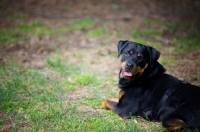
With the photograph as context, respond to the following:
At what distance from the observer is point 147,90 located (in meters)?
4.87

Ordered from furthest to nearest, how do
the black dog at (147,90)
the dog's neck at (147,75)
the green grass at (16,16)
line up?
the green grass at (16,16) → the dog's neck at (147,75) → the black dog at (147,90)

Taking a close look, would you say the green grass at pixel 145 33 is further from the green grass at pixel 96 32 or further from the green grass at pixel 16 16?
the green grass at pixel 16 16

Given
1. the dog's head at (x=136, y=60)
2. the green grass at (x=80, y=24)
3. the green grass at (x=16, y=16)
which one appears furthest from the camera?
the green grass at (x=16, y=16)

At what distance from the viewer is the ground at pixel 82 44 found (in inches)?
219

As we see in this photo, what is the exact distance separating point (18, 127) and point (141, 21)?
7.30 m

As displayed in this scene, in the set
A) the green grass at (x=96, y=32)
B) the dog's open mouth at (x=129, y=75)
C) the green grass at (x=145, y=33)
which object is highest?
the dog's open mouth at (x=129, y=75)

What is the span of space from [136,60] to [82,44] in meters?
4.52

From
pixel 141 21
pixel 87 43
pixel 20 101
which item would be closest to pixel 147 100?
pixel 20 101

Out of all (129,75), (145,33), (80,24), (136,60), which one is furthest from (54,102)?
(80,24)

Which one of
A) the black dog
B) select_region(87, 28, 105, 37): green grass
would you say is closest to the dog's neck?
the black dog

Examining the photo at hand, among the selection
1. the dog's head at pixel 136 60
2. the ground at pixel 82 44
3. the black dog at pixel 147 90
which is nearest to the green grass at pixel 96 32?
the ground at pixel 82 44

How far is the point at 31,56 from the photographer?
8148 mm

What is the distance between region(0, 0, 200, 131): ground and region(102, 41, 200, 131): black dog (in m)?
0.23

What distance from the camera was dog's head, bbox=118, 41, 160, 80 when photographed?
486cm
